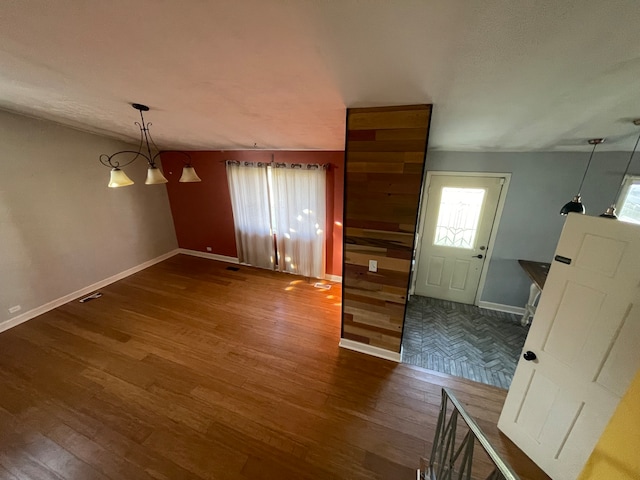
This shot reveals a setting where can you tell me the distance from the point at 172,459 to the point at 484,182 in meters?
4.44

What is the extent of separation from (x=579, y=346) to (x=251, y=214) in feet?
14.4

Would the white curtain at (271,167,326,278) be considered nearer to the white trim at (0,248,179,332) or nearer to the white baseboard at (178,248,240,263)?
the white baseboard at (178,248,240,263)

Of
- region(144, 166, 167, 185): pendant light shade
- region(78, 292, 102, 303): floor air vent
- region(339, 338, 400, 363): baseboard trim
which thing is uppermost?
region(144, 166, 167, 185): pendant light shade

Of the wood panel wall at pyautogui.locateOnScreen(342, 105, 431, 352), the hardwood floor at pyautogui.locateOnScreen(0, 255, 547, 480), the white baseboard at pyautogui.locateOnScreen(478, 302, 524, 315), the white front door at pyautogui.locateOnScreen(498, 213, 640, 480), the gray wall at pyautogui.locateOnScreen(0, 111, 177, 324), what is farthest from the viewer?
the white baseboard at pyautogui.locateOnScreen(478, 302, 524, 315)

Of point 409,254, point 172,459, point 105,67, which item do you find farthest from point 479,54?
point 172,459

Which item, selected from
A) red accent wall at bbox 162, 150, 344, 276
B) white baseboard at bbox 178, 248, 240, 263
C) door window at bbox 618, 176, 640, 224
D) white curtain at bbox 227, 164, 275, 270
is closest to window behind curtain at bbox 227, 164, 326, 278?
white curtain at bbox 227, 164, 275, 270

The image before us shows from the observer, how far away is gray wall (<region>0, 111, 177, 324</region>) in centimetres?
293

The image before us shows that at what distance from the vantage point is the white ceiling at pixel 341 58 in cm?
92

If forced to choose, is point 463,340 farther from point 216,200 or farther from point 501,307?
point 216,200

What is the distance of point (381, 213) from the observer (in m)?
2.17

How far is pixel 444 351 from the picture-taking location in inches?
107

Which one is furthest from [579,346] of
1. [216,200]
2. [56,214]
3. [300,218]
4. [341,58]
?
[56,214]

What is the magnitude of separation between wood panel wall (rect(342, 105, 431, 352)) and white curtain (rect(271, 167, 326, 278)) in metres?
1.61

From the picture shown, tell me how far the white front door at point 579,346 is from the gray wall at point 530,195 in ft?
6.58
